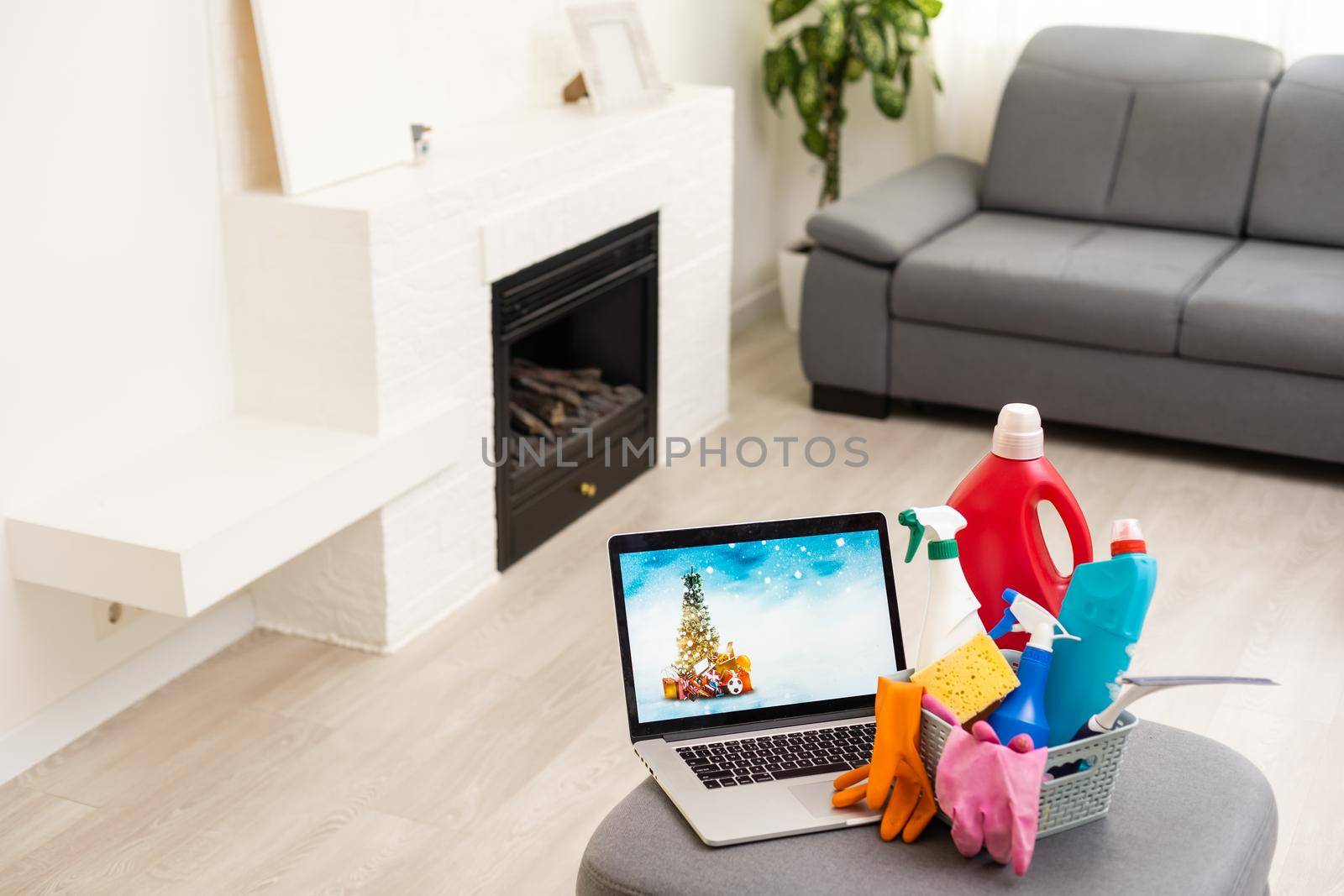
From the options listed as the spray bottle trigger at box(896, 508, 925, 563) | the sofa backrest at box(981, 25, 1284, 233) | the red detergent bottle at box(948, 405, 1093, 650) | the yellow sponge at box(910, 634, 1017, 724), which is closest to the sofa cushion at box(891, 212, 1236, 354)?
the sofa backrest at box(981, 25, 1284, 233)

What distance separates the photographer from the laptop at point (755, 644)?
61.7 inches

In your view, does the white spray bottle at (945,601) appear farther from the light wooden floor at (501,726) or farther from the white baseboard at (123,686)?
the white baseboard at (123,686)

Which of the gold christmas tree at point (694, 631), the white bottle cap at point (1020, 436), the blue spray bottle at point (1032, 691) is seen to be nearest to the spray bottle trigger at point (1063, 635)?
the blue spray bottle at point (1032, 691)

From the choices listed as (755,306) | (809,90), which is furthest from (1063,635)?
(755,306)

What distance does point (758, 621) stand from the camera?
5.30 ft

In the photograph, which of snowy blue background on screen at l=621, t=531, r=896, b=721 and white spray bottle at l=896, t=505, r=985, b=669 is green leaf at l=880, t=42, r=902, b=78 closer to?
snowy blue background on screen at l=621, t=531, r=896, b=721

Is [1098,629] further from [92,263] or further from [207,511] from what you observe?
[92,263]

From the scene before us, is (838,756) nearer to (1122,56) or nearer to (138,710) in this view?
(138,710)

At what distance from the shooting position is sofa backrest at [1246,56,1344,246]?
12.9ft

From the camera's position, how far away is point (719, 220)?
12.8ft

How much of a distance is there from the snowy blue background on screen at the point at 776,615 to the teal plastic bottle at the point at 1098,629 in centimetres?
26

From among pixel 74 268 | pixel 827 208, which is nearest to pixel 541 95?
pixel 827 208

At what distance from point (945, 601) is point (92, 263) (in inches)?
64.1

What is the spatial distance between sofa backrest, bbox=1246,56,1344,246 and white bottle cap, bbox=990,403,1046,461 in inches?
109
